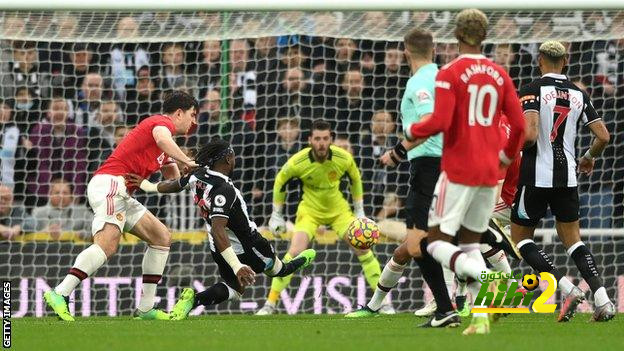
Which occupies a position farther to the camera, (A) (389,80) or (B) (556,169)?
(A) (389,80)

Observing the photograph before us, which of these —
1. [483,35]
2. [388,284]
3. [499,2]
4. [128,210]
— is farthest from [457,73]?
[499,2]

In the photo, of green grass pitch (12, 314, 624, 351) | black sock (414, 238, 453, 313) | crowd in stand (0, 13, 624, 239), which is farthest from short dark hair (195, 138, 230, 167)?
crowd in stand (0, 13, 624, 239)

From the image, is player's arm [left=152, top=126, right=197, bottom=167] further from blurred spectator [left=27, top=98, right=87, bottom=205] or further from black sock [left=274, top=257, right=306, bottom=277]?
blurred spectator [left=27, top=98, right=87, bottom=205]

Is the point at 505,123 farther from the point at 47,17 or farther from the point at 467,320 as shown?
the point at 47,17

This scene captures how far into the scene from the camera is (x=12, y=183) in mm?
14078

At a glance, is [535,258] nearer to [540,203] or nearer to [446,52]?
[540,203]

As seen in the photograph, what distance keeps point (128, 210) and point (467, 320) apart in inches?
123

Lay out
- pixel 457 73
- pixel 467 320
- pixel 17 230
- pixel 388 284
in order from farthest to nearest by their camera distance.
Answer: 1. pixel 17 230
2. pixel 388 284
3. pixel 467 320
4. pixel 457 73

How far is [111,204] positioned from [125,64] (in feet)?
13.4

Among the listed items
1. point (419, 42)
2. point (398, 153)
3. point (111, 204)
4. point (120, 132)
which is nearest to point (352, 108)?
point (120, 132)

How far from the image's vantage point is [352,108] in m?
14.2

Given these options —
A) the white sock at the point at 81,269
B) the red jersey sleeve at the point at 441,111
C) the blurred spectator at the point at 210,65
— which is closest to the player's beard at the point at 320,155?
the blurred spectator at the point at 210,65

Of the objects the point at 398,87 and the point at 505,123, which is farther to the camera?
the point at 398,87

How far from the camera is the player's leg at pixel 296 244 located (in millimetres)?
12711
